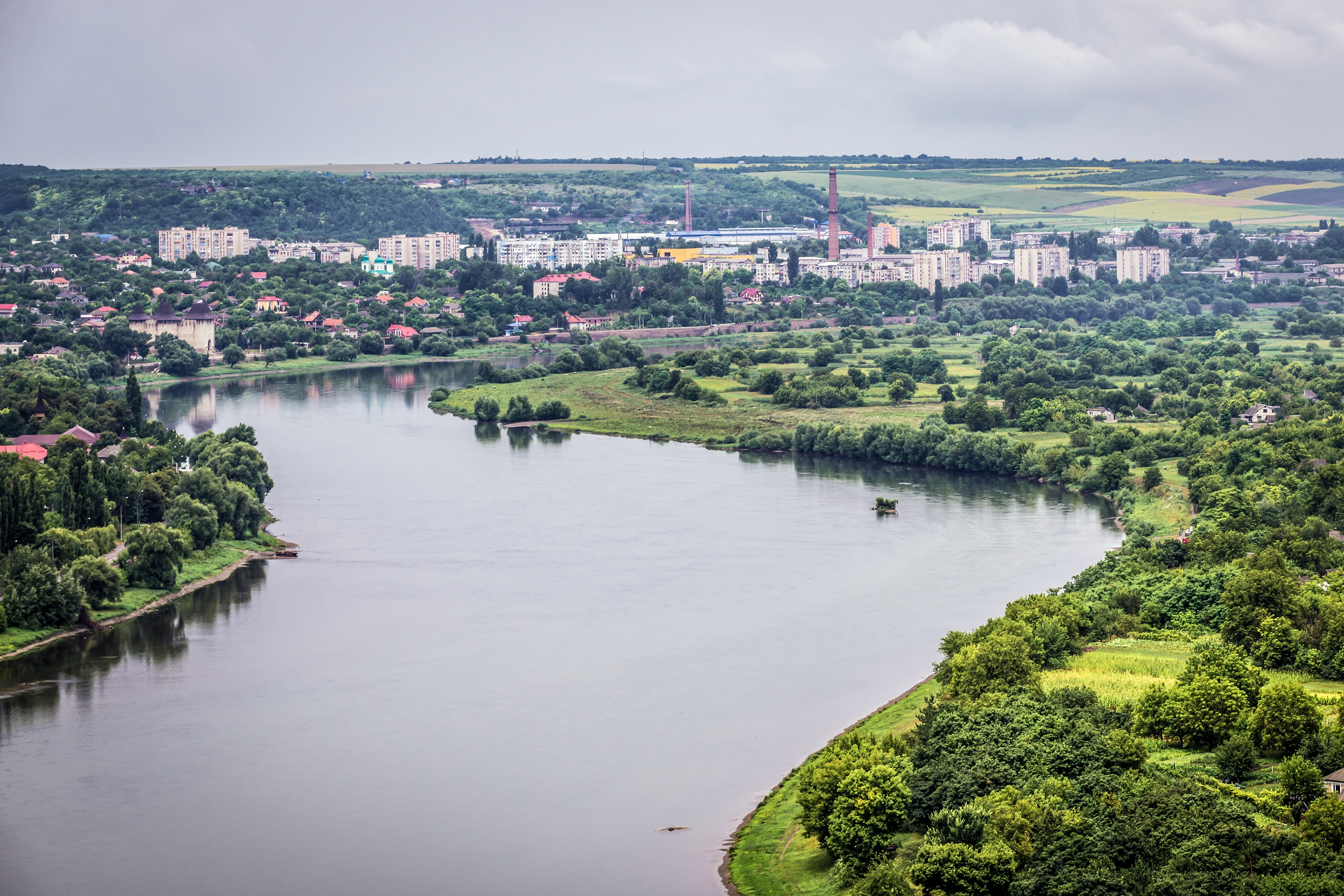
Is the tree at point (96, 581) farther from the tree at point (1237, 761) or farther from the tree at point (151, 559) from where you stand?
the tree at point (1237, 761)

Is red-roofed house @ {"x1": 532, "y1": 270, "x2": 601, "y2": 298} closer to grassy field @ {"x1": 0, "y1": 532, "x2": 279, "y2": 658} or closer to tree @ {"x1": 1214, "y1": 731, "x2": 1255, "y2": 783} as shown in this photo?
grassy field @ {"x1": 0, "y1": 532, "x2": 279, "y2": 658}

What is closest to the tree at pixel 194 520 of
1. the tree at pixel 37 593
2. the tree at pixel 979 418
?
the tree at pixel 37 593

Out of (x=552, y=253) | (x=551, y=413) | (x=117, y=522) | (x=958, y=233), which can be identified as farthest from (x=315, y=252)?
(x=117, y=522)

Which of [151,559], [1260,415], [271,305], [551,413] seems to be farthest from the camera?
[271,305]

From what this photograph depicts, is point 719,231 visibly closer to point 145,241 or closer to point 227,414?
point 145,241

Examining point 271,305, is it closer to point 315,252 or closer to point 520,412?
point 315,252

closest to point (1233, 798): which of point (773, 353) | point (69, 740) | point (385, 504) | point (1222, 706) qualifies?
point (1222, 706)
